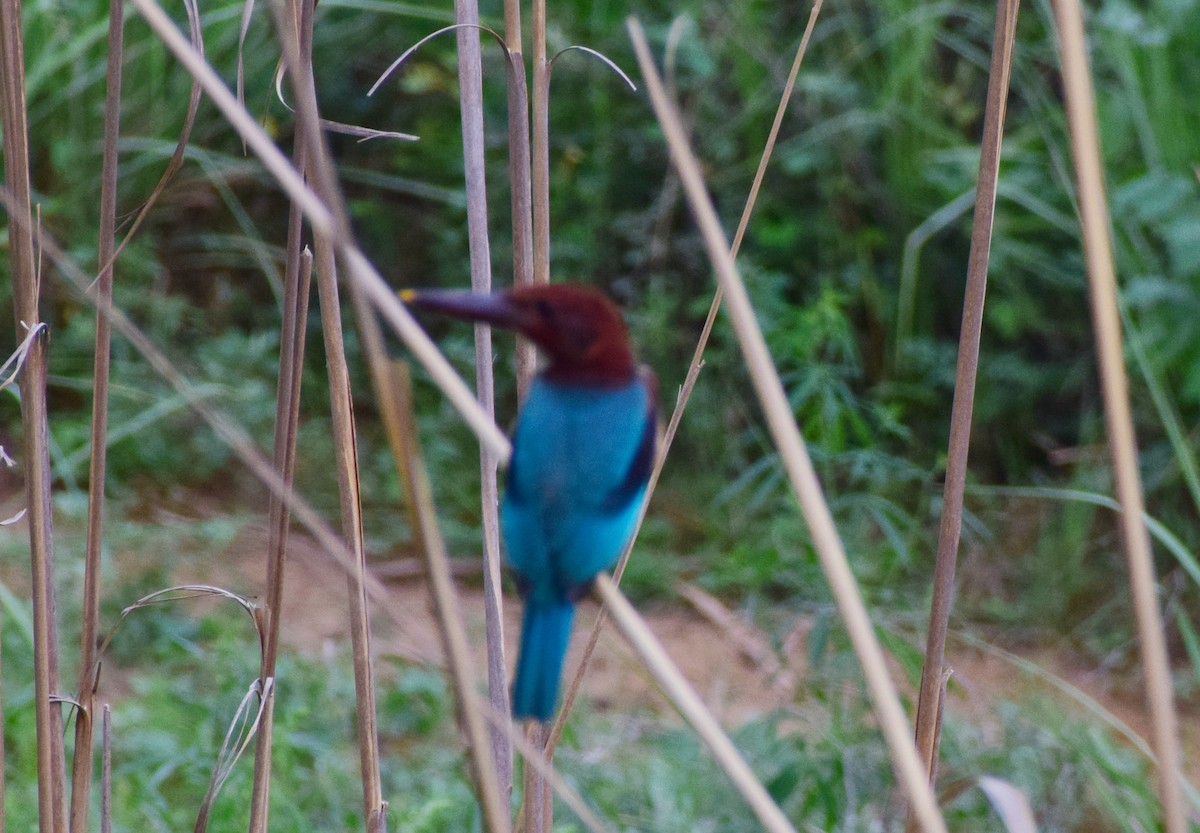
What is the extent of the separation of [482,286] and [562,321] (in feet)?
1.66

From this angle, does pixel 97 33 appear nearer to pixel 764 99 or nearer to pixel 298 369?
pixel 764 99

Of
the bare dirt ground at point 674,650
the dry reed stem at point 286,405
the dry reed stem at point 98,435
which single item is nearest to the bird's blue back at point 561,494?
the dry reed stem at point 286,405

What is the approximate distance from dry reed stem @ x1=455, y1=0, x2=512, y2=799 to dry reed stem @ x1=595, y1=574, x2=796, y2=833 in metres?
0.38

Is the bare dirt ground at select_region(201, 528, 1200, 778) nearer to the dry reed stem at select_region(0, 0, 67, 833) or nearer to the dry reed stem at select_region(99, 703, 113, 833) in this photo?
the dry reed stem at select_region(99, 703, 113, 833)

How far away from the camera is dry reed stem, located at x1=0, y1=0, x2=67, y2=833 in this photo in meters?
1.19

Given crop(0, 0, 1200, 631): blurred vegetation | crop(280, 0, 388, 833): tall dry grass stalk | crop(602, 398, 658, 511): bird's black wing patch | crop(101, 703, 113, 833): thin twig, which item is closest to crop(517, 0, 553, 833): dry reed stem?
crop(280, 0, 388, 833): tall dry grass stalk

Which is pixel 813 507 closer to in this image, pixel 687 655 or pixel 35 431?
pixel 35 431

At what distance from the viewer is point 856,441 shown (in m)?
3.24

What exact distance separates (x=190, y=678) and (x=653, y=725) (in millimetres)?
1094

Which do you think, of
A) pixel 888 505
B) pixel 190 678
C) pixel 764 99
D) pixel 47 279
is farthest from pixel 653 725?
pixel 47 279

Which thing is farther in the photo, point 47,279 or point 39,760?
point 47,279

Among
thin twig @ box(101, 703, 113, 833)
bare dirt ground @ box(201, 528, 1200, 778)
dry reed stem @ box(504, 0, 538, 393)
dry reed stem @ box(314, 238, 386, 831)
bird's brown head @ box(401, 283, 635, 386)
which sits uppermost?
dry reed stem @ box(504, 0, 538, 393)

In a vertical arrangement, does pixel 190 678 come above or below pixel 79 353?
below

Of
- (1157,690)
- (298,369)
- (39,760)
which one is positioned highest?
(298,369)
